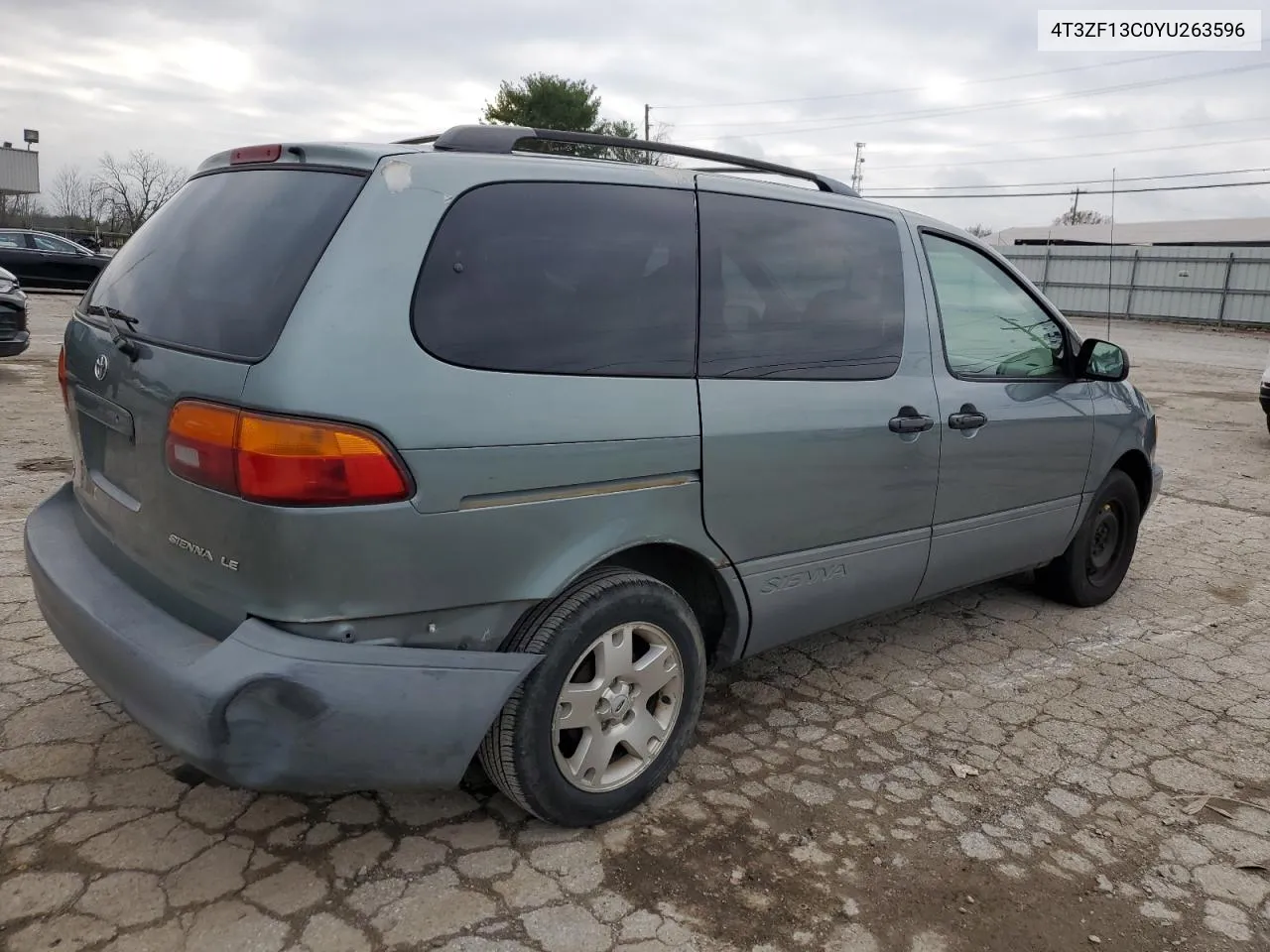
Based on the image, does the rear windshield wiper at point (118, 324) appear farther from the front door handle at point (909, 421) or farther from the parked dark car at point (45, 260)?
the parked dark car at point (45, 260)

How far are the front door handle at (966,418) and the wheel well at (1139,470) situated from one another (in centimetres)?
143

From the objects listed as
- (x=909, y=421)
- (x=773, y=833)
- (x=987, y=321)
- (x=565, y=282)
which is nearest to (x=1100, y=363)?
(x=987, y=321)

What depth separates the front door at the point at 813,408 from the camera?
2.76 meters

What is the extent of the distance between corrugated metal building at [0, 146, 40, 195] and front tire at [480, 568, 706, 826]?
64.1 meters

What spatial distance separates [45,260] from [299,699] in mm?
18935

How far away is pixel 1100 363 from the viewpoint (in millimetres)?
4035

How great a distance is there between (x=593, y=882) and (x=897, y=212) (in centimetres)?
251

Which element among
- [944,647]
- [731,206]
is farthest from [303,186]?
[944,647]

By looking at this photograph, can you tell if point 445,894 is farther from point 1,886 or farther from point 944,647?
point 944,647

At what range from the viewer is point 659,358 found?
2.59m

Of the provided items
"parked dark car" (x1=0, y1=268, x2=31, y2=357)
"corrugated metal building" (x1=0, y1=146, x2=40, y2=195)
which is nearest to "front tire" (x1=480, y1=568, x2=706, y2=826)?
"parked dark car" (x1=0, y1=268, x2=31, y2=357)

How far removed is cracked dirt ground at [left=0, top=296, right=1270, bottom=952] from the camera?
7.34ft

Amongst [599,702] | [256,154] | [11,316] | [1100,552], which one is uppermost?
[256,154]

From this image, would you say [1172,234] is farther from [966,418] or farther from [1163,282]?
[966,418]
